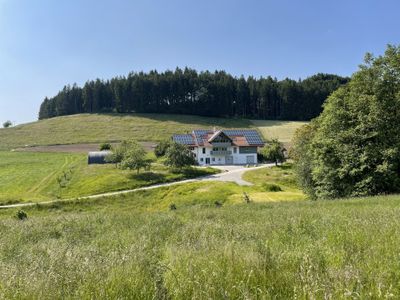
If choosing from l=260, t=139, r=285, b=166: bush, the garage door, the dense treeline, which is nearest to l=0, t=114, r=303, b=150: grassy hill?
the dense treeline

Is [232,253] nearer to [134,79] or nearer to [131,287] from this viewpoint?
[131,287]

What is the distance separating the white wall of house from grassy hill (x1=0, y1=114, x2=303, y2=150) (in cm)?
2380

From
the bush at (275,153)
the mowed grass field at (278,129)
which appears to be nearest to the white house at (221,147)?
the bush at (275,153)

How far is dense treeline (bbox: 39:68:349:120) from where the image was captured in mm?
165875

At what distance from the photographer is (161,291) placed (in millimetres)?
4191

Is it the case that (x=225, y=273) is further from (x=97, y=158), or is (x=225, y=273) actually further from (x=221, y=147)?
(x=221, y=147)

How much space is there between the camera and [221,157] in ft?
336

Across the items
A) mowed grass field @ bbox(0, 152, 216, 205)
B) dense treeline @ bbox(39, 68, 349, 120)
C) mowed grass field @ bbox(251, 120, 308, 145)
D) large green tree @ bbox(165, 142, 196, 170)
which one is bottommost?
mowed grass field @ bbox(0, 152, 216, 205)

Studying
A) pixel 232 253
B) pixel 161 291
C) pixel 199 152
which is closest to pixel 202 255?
pixel 232 253

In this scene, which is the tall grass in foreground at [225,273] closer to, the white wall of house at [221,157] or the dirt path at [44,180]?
the dirt path at [44,180]

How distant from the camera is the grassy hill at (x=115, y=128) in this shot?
126 metres

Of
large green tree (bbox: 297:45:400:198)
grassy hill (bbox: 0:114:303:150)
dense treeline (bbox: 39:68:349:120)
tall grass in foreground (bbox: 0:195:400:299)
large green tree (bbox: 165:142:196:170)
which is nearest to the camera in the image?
tall grass in foreground (bbox: 0:195:400:299)

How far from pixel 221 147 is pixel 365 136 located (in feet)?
226

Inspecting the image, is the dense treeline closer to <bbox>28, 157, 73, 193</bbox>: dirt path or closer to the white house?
the white house
